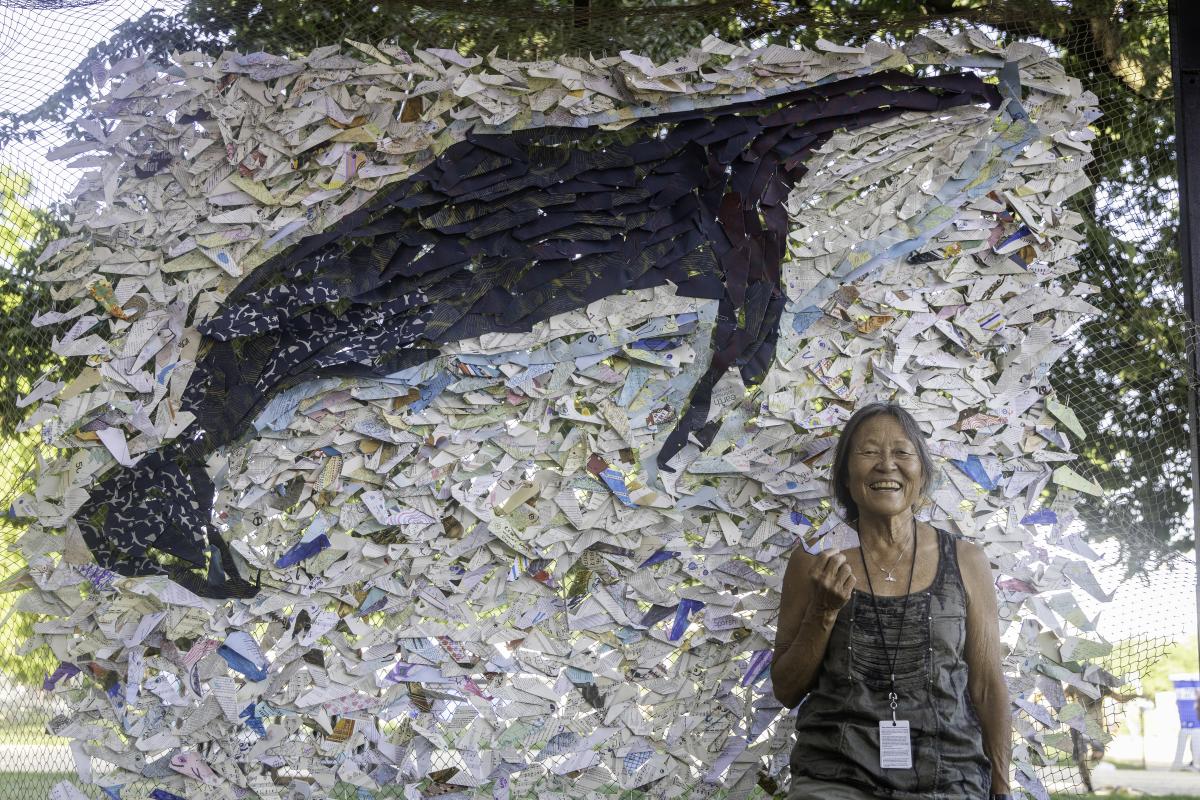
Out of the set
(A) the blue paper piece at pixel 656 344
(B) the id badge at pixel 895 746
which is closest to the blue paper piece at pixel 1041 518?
(B) the id badge at pixel 895 746

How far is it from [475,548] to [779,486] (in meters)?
0.82

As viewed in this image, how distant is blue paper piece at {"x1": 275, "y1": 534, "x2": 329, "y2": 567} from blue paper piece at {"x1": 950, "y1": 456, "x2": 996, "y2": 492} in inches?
66.4

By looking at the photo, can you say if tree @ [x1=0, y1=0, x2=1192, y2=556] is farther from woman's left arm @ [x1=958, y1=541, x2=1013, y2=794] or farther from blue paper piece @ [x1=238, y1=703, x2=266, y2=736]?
blue paper piece @ [x1=238, y1=703, x2=266, y2=736]

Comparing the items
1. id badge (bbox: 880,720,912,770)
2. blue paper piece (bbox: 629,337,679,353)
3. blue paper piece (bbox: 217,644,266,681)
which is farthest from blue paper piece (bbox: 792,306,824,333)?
blue paper piece (bbox: 217,644,266,681)

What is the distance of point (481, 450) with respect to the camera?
9.23ft

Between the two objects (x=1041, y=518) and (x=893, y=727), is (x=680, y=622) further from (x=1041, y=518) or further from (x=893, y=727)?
(x=1041, y=518)

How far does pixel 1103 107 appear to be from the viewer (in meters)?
3.09

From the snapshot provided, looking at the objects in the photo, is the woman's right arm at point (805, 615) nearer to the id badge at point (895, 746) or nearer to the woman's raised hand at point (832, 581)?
the woman's raised hand at point (832, 581)

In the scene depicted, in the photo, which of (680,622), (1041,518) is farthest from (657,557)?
(1041,518)

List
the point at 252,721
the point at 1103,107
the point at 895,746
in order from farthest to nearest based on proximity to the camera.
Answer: the point at 1103,107 → the point at 252,721 → the point at 895,746

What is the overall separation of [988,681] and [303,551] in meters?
1.68

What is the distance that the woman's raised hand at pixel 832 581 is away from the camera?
2295 millimetres

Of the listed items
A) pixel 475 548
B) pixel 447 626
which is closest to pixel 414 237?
pixel 475 548

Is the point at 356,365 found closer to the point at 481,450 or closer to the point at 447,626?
the point at 481,450
